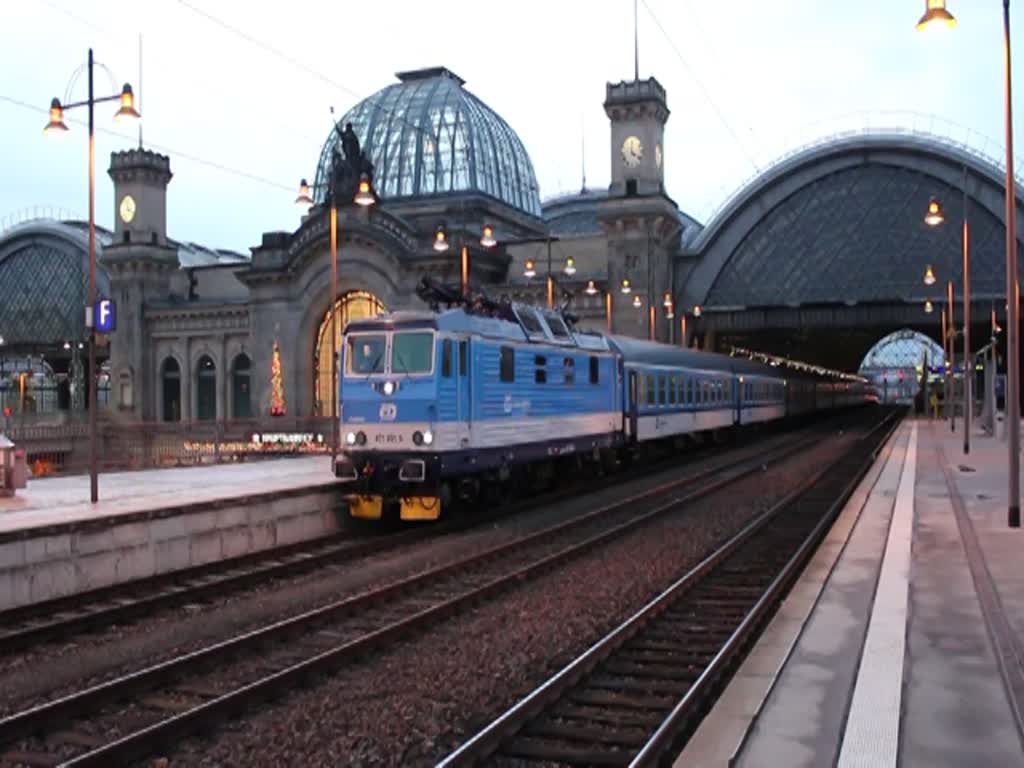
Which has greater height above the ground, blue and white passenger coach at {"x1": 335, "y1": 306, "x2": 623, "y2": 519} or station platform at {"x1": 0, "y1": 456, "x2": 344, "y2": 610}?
blue and white passenger coach at {"x1": 335, "y1": 306, "x2": 623, "y2": 519}

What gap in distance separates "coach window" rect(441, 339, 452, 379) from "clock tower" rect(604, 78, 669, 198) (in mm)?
62349

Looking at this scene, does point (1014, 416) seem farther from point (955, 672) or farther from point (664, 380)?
point (664, 380)

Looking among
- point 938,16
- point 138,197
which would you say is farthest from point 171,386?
point 938,16

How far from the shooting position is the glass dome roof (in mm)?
92375

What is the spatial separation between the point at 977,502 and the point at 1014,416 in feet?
14.0

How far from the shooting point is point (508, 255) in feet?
271

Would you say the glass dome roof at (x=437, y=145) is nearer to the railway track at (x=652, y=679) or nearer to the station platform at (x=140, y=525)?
the station platform at (x=140, y=525)

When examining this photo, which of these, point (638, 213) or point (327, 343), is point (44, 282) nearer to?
point (327, 343)

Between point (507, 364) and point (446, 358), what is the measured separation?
254cm

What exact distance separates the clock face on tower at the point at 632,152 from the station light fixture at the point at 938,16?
208ft

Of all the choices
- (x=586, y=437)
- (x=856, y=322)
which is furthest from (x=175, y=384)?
(x=586, y=437)

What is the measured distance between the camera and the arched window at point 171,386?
9269 centimetres

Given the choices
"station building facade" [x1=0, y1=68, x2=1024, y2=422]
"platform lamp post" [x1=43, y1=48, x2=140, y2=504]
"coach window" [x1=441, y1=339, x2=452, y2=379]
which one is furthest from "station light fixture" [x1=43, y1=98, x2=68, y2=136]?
"station building facade" [x1=0, y1=68, x2=1024, y2=422]

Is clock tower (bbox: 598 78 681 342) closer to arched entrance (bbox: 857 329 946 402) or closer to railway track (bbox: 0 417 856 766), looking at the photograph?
railway track (bbox: 0 417 856 766)
